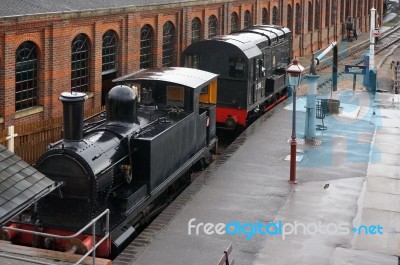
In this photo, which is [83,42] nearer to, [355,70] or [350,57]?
[355,70]

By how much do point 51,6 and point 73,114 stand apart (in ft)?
28.5

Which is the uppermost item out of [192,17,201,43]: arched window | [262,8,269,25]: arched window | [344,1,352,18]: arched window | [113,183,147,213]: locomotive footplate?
[344,1,352,18]: arched window

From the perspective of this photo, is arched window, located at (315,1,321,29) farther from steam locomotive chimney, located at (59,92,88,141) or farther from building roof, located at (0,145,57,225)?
building roof, located at (0,145,57,225)

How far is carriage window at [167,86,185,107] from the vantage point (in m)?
15.0

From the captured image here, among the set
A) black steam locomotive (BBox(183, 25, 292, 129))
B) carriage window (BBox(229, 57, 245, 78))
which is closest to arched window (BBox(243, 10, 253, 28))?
black steam locomotive (BBox(183, 25, 292, 129))

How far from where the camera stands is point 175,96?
15.1 metres

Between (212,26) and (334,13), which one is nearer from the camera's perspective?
(212,26)

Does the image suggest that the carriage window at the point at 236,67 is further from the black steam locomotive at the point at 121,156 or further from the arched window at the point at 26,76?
the arched window at the point at 26,76

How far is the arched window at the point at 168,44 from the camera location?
25.8 metres

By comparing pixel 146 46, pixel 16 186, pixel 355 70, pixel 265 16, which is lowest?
pixel 355 70

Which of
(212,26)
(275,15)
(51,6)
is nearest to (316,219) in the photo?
(51,6)

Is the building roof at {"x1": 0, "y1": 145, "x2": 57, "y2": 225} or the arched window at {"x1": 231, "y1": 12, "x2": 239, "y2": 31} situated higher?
the arched window at {"x1": 231, "y1": 12, "x2": 239, "y2": 31}

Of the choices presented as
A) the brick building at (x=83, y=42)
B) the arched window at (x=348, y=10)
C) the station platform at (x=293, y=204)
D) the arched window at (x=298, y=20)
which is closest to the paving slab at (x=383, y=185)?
the station platform at (x=293, y=204)

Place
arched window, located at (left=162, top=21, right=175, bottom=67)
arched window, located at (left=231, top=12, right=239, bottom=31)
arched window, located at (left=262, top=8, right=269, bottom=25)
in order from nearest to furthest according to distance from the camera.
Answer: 1. arched window, located at (left=162, top=21, right=175, bottom=67)
2. arched window, located at (left=231, top=12, right=239, bottom=31)
3. arched window, located at (left=262, top=8, right=269, bottom=25)
